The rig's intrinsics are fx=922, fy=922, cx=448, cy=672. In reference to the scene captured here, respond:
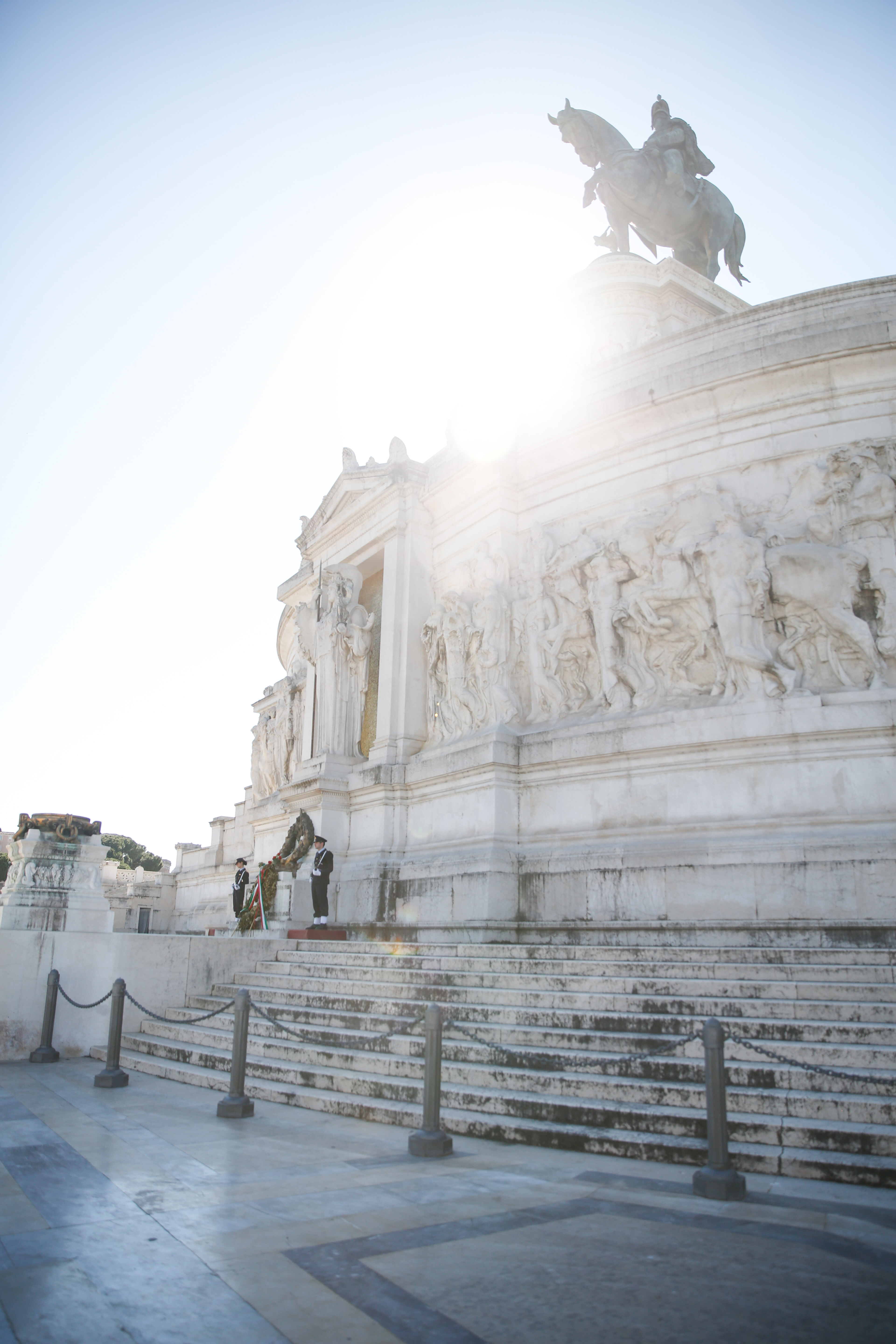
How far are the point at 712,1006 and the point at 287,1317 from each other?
197 inches

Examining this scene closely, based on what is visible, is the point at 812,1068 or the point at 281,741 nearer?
the point at 812,1068

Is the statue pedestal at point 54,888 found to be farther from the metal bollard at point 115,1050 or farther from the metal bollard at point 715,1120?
the metal bollard at point 715,1120

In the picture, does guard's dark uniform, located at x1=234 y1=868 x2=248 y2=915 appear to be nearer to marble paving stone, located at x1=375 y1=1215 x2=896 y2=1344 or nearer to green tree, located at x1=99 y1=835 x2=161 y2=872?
marble paving stone, located at x1=375 y1=1215 x2=896 y2=1344

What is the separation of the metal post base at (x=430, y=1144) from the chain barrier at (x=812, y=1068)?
2090 millimetres

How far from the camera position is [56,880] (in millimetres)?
13320

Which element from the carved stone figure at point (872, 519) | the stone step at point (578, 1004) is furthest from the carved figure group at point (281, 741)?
the carved stone figure at point (872, 519)

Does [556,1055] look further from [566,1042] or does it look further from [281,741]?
[281,741]

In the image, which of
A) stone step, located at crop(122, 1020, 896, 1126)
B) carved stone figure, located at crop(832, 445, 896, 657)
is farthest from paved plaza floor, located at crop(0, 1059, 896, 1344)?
carved stone figure, located at crop(832, 445, 896, 657)

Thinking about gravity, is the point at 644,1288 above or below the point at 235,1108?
above

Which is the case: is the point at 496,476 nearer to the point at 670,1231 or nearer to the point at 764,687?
the point at 764,687

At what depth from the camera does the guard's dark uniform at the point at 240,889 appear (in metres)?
18.9

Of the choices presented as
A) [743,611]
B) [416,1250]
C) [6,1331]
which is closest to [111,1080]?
[416,1250]

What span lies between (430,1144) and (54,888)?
8.82m

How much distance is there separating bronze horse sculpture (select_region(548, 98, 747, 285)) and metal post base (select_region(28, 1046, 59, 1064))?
22.7 metres
